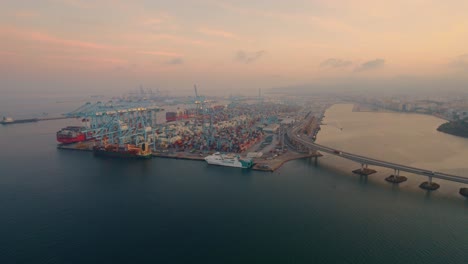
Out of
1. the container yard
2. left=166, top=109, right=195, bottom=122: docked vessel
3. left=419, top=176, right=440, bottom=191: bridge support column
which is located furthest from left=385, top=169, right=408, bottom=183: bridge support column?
left=166, top=109, right=195, bottom=122: docked vessel

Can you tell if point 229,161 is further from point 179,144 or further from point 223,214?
point 223,214

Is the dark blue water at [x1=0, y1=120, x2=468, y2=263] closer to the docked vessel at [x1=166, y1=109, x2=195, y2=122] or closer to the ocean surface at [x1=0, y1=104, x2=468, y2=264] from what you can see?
the ocean surface at [x1=0, y1=104, x2=468, y2=264]

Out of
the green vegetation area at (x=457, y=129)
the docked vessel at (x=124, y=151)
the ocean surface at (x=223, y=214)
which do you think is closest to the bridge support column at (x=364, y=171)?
the ocean surface at (x=223, y=214)

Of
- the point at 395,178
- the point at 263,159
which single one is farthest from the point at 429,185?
the point at 263,159

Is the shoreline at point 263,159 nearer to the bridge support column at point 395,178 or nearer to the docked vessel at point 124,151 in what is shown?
the docked vessel at point 124,151

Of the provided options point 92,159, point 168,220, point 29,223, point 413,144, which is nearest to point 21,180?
point 92,159
